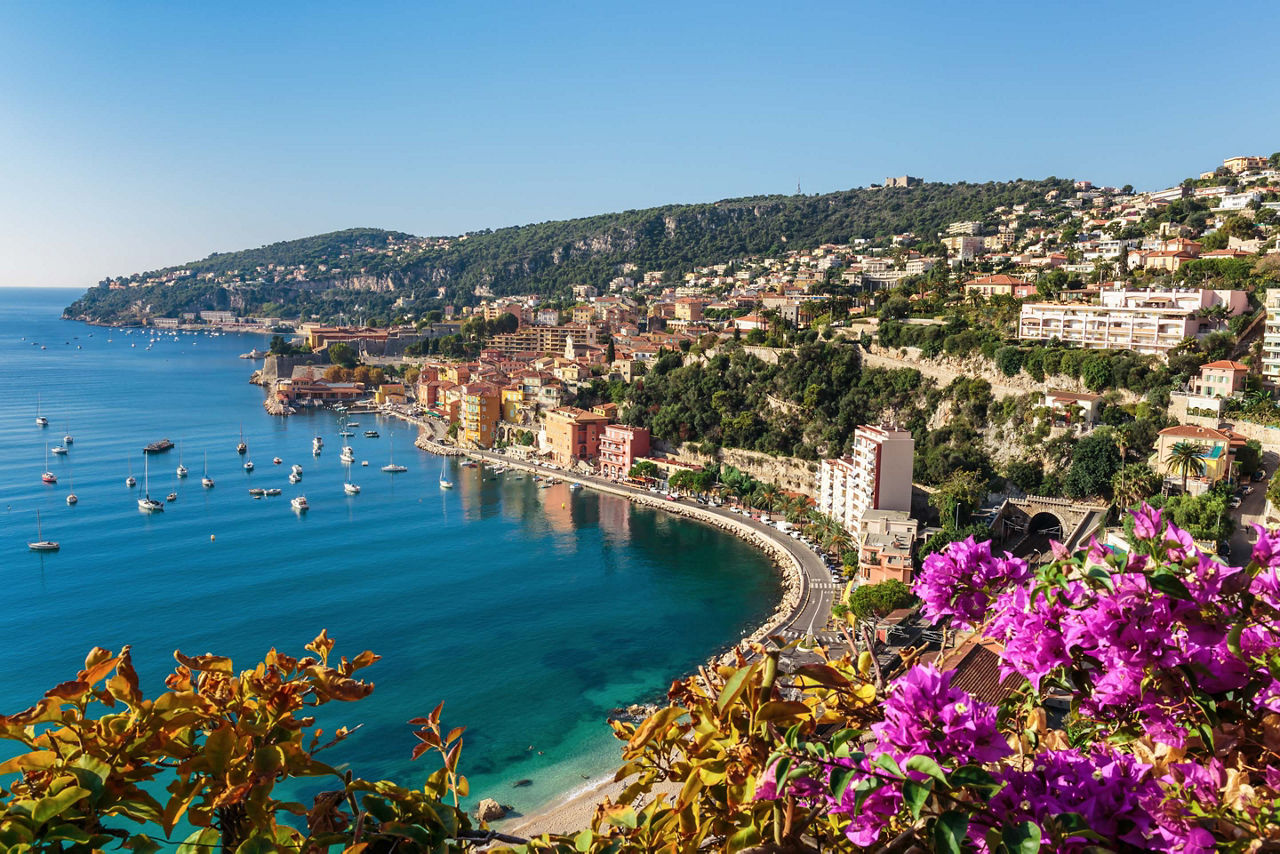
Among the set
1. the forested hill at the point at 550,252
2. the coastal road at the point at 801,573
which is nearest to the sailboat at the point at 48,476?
the coastal road at the point at 801,573

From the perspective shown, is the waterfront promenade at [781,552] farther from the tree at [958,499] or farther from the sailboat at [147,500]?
the sailboat at [147,500]

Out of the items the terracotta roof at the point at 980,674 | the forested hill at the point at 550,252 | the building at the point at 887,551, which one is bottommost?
the building at the point at 887,551

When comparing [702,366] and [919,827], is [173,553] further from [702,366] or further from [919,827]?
[919,827]

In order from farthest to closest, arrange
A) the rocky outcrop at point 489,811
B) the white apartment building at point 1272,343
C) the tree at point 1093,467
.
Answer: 1. the white apartment building at point 1272,343
2. the tree at point 1093,467
3. the rocky outcrop at point 489,811

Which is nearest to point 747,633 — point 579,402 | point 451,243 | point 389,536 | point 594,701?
point 594,701

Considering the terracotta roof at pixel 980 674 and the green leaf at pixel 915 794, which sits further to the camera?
the terracotta roof at pixel 980 674

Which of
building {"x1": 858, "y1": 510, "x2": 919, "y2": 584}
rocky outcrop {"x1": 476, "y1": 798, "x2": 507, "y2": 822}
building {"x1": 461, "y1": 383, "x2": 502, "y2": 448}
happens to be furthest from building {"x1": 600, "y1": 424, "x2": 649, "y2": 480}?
rocky outcrop {"x1": 476, "y1": 798, "x2": 507, "y2": 822}

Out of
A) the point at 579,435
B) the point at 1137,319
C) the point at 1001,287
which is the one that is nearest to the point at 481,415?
the point at 579,435

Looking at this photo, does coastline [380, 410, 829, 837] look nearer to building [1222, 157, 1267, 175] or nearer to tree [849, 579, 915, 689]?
tree [849, 579, 915, 689]
